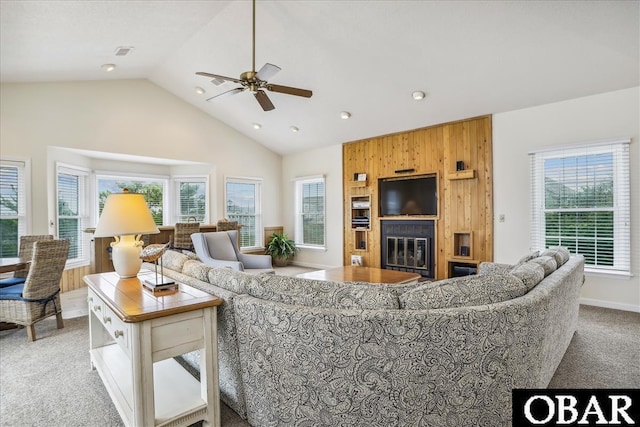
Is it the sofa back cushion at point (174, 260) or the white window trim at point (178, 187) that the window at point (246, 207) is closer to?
the white window trim at point (178, 187)

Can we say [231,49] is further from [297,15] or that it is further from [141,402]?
[141,402]

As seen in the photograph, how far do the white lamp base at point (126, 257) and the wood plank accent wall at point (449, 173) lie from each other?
461 cm

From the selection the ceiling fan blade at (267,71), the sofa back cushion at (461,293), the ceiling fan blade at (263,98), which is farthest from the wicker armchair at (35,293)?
the sofa back cushion at (461,293)

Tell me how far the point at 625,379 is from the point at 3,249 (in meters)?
7.08

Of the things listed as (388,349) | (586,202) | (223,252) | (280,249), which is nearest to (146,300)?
(388,349)

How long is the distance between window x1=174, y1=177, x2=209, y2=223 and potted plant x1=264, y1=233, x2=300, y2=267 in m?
1.57

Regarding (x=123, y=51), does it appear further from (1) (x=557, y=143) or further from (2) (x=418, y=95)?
(1) (x=557, y=143)

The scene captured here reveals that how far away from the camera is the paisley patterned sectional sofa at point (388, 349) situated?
1435 millimetres

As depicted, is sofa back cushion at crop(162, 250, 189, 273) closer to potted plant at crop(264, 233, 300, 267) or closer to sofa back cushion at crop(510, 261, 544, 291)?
sofa back cushion at crop(510, 261, 544, 291)

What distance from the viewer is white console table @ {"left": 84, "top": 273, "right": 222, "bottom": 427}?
5.05 feet

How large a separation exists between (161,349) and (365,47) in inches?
159

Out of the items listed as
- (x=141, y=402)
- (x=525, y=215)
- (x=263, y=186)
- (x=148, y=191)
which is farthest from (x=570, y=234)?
(x=148, y=191)

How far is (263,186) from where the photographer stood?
25.9 feet

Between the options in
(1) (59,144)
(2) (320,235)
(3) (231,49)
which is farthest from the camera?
(2) (320,235)
